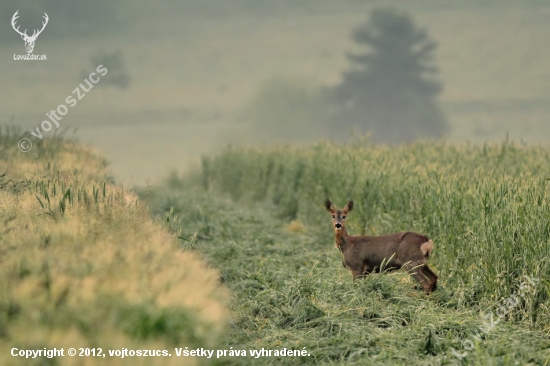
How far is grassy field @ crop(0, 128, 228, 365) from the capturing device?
5066mm

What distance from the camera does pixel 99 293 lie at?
5.36 meters

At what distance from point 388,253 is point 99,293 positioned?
4.67 metres

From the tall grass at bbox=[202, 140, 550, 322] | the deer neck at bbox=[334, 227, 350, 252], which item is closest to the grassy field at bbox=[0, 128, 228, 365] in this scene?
the deer neck at bbox=[334, 227, 350, 252]

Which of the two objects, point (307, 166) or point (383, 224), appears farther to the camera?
point (307, 166)

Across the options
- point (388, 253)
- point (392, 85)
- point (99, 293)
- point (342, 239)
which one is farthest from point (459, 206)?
point (392, 85)

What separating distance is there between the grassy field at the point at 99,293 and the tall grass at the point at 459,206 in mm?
3902

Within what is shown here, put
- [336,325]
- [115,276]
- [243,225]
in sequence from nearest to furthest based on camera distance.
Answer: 1. [115,276]
2. [336,325]
3. [243,225]

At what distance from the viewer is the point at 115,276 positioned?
5.61 m

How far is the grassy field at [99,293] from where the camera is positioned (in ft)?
16.6

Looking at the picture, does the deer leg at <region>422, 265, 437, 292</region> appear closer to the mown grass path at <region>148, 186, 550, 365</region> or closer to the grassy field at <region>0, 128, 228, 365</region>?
the mown grass path at <region>148, 186, 550, 365</region>

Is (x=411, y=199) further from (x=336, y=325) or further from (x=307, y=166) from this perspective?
(x=307, y=166)

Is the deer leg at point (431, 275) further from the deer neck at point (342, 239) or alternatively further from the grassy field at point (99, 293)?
the grassy field at point (99, 293)

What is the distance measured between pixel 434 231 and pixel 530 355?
3.58 metres

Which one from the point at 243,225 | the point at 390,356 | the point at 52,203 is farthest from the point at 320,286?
the point at 243,225
